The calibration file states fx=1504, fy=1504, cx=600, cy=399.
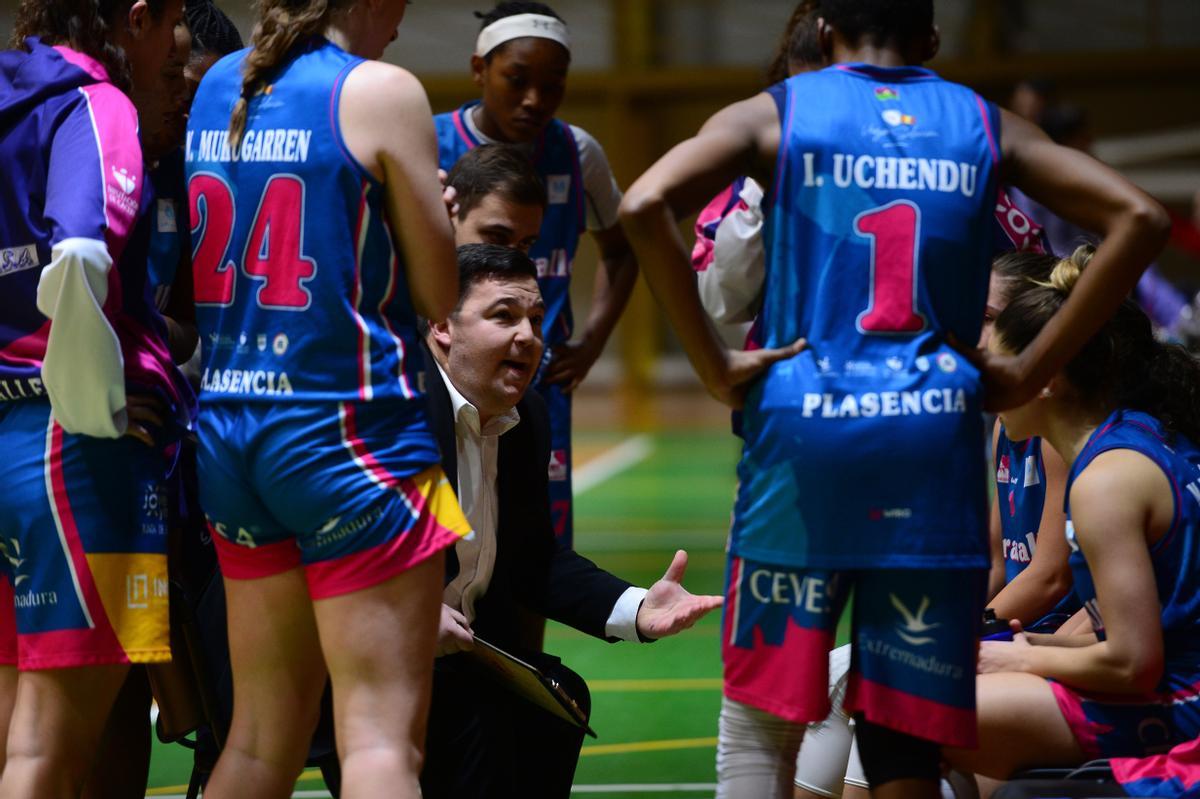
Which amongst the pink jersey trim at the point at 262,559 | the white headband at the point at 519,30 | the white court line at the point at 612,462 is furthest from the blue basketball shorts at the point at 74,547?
the white court line at the point at 612,462

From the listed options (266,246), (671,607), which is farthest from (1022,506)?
(266,246)

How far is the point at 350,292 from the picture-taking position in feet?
8.89

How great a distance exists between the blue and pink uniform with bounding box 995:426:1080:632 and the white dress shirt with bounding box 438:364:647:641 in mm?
1051

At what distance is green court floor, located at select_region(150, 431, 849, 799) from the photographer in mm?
4605

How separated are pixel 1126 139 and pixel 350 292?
669 inches

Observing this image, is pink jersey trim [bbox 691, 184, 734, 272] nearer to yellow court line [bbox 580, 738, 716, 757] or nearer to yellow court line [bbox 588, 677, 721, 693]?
yellow court line [bbox 580, 738, 716, 757]

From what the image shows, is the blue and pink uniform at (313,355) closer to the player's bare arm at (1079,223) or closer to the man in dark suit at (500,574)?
the man in dark suit at (500,574)

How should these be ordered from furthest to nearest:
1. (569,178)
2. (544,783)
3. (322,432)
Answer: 1. (569,178)
2. (544,783)
3. (322,432)

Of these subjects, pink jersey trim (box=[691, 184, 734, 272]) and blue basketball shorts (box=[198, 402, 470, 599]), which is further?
pink jersey trim (box=[691, 184, 734, 272])

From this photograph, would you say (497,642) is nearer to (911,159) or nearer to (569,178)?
(911,159)

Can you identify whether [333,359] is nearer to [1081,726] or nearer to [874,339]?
[874,339]

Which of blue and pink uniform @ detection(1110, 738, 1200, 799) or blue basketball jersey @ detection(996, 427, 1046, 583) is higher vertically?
blue basketball jersey @ detection(996, 427, 1046, 583)

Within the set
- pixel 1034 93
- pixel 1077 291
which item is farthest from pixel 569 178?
pixel 1034 93

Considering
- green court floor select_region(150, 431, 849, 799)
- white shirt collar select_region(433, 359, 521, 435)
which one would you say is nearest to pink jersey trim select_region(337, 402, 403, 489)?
white shirt collar select_region(433, 359, 521, 435)
